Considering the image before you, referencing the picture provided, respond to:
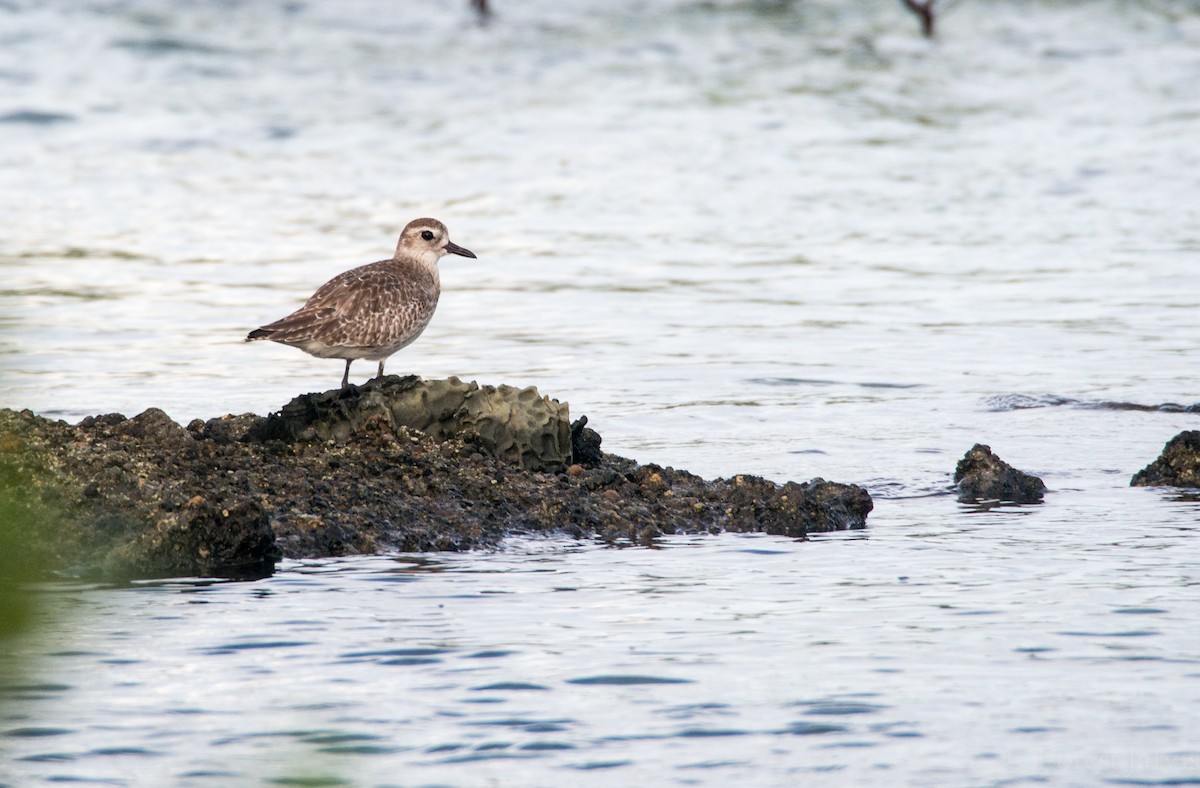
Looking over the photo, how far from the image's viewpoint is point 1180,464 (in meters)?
10.5

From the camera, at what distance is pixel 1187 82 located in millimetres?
34125

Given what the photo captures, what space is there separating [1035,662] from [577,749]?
80.2 inches

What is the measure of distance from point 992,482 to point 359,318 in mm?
3921

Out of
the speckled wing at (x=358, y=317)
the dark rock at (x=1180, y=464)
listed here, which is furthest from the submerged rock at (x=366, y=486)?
the dark rock at (x=1180, y=464)

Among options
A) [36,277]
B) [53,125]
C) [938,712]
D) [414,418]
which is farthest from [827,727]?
[53,125]

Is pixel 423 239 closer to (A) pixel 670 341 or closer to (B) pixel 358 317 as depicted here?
(B) pixel 358 317

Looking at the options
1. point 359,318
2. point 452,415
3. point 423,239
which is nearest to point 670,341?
point 423,239

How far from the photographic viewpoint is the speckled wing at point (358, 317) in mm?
9930

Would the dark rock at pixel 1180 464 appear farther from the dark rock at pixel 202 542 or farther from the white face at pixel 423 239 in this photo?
the dark rock at pixel 202 542

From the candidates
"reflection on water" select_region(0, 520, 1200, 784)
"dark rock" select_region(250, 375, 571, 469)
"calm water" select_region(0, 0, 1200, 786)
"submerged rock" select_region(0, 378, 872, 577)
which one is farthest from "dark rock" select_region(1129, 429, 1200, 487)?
"dark rock" select_region(250, 375, 571, 469)

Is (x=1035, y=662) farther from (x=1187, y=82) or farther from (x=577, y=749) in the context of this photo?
(x=1187, y=82)

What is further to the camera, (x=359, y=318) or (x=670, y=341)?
(x=670, y=341)

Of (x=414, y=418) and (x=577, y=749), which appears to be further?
(x=414, y=418)

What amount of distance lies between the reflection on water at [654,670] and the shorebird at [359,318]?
5.96 ft
